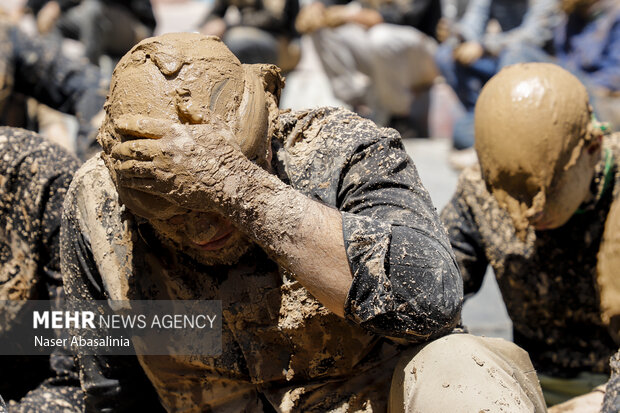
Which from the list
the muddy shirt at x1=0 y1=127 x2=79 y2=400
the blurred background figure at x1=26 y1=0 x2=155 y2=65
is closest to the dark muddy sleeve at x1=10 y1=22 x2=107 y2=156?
the muddy shirt at x1=0 y1=127 x2=79 y2=400

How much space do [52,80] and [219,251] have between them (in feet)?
6.74

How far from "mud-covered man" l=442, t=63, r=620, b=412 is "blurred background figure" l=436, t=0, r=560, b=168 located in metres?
2.63

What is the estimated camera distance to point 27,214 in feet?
7.89

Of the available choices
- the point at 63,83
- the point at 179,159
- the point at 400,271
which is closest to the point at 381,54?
the point at 63,83

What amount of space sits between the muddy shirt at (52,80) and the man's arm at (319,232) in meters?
2.03

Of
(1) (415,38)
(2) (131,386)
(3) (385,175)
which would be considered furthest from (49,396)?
(1) (415,38)

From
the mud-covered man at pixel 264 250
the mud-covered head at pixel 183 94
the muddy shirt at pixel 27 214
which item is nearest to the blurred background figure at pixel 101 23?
the muddy shirt at pixel 27 214

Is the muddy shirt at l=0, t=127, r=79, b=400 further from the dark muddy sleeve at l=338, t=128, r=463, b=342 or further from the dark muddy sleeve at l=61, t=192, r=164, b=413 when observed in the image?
the dark muddy sleeve at l=338, t=128, r=463, b=342

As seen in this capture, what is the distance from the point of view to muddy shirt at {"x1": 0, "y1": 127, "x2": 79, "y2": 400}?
239 centimetres

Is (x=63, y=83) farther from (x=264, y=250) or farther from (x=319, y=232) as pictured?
(x=319, y=232)

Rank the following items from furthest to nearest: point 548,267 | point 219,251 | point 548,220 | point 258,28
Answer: point 258,28 < point 548,267 < point 548,220 < point 219,251

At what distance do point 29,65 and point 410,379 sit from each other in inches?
97.4

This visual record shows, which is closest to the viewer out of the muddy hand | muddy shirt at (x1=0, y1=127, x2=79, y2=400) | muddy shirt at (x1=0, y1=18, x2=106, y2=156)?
the muddy hand

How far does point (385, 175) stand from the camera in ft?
6.18
